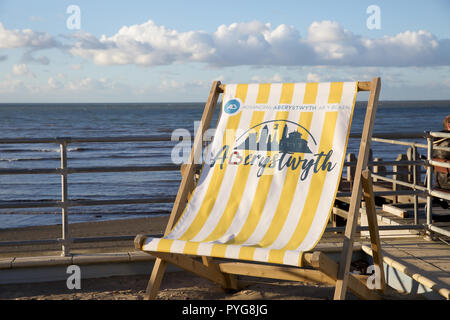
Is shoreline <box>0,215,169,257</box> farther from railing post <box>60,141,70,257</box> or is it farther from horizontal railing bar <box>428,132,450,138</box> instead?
horizontal railing bar <box>428,132,450,138</box>

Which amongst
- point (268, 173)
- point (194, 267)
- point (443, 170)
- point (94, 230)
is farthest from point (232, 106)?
point (94, 230)

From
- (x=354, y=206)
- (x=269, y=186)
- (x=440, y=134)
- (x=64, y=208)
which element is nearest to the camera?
(x=354, y=206)

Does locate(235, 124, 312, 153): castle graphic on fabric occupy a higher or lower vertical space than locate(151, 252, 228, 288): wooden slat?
higher

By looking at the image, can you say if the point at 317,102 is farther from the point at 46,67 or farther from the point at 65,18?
the point at 46,67

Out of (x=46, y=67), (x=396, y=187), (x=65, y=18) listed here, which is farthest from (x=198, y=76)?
(x=65, y=18)

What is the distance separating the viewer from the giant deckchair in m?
2.49

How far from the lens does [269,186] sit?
2809 millimetres

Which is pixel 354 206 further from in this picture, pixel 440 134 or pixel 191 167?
pixel 440 134

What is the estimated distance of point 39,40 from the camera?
38.3 meters

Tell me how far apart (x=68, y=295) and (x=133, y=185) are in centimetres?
874

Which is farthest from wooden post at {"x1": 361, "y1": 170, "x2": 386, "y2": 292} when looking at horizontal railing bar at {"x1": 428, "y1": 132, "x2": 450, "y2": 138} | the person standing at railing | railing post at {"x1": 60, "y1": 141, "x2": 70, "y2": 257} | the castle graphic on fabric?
the person standing at railing

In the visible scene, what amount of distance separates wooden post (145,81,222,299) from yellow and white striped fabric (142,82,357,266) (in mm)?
47

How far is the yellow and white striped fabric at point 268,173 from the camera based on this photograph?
2.52 meters

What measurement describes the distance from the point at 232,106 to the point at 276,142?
1.35 ft
